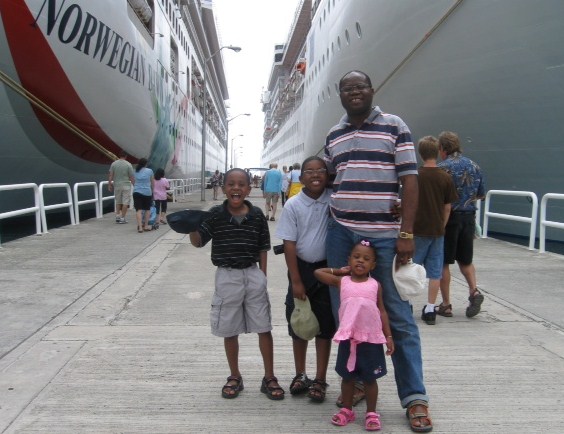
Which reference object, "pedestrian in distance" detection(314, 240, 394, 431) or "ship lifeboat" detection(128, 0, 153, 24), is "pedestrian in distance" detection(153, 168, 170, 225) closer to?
"ship lifeboat" detection(128, 0, 153, 24)

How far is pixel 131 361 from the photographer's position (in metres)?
3.40

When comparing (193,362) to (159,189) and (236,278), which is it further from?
(159,189)

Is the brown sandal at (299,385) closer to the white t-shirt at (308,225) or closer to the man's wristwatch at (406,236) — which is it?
the white t-shirt at (308,225)

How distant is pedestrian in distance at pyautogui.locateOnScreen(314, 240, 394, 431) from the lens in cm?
248

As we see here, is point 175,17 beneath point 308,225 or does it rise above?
above

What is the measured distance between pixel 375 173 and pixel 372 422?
1.22 m

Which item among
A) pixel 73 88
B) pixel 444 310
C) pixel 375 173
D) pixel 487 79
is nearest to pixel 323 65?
pixel 487 79

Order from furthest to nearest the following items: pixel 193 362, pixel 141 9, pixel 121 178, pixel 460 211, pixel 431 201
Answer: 1. pixel 141 9
2. pixel 121 178
3. pixel 460 211
4. pixel 431 201
5. pixel 193 362

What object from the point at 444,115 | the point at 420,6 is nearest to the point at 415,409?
the point at 444,115

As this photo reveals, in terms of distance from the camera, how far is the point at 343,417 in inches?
102

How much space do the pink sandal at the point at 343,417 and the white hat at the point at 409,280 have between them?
2.16ft

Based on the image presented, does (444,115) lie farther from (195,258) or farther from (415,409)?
(415,409)

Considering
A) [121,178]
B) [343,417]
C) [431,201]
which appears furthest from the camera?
[121,178]

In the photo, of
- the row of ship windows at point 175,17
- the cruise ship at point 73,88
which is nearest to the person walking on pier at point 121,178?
the cruise ship at point 73,88
